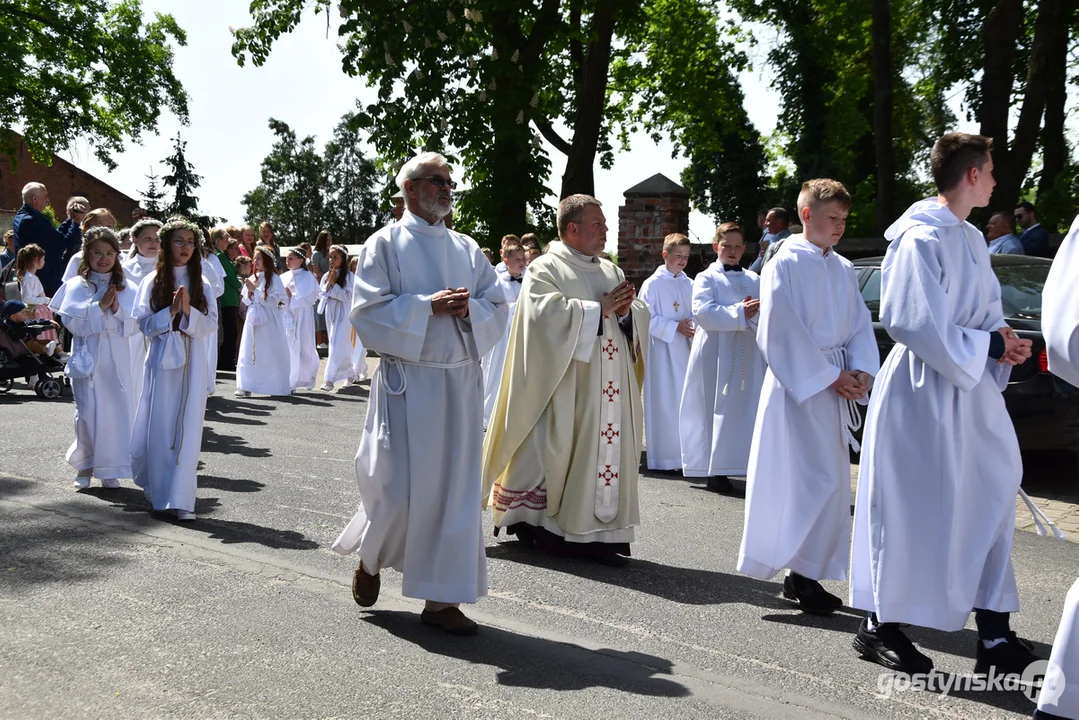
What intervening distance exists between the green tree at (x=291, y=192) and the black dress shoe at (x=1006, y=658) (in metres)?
77.7

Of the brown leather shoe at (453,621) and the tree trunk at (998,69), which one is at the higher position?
the tree trunk at (998,69)

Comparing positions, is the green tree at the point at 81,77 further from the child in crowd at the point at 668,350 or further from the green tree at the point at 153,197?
the child in crowd at the point at 668,350

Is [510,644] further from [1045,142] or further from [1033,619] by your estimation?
[1045,142]

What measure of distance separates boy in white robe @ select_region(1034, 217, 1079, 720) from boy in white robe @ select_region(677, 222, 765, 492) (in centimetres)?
583

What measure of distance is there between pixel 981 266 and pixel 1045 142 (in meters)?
21.8

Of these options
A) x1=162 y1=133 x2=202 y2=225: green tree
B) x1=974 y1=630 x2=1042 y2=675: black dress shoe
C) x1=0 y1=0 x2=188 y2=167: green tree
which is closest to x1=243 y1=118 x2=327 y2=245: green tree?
x1=162 y1=133 x2=202 y2=225: green tree

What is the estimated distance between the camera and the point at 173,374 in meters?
7.98

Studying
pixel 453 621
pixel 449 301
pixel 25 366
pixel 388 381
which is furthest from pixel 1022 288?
pixel 25 366

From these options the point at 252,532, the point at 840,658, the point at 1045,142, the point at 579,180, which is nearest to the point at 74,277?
the point at 252,532

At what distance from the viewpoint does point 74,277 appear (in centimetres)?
881

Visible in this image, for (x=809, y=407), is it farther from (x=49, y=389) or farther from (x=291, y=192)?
(x=291, y=192)

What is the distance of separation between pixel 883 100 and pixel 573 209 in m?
15.0

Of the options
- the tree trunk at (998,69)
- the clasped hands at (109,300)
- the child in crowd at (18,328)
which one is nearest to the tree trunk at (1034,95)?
the tree trunk at (998,69)

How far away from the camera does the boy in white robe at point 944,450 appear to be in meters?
4.95
